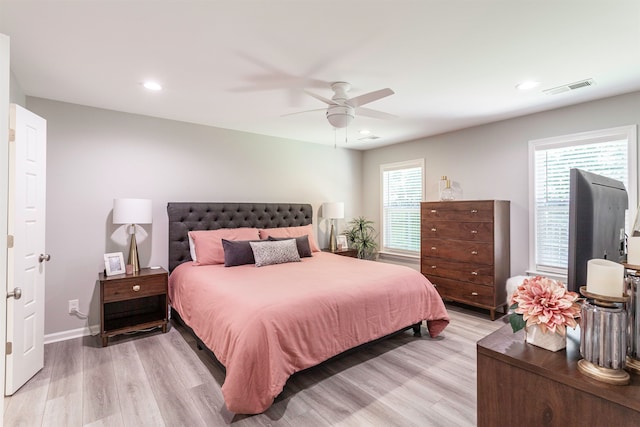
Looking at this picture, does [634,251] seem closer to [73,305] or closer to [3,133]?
[3,133]

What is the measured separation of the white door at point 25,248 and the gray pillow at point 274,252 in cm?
189

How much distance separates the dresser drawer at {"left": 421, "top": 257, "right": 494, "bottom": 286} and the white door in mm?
4292

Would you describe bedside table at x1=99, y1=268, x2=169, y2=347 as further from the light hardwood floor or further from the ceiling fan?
the ceiling fan

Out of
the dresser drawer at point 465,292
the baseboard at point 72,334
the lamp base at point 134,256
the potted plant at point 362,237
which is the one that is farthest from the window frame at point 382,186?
the baseboard at point 72,334

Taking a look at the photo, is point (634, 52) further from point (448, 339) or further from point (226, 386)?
point (226, 386)

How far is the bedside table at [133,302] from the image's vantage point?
3.04 m

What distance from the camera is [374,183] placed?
576 centimetres

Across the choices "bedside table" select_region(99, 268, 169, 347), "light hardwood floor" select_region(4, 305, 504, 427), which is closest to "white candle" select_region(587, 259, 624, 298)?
"light hardwood floor" select_region(4, 305, 504, 427)

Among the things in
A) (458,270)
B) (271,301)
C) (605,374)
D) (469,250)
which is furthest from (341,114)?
(458,270)

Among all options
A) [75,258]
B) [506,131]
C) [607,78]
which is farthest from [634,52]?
[75,258]

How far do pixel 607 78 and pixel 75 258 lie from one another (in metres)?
5.44

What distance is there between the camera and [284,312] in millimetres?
2150

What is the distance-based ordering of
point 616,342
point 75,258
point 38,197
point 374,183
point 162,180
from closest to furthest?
point 616,342 < point 38,197 < point 75,258 < point 162,180 < point 374,183

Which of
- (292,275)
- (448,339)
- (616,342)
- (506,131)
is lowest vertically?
(448,339)
